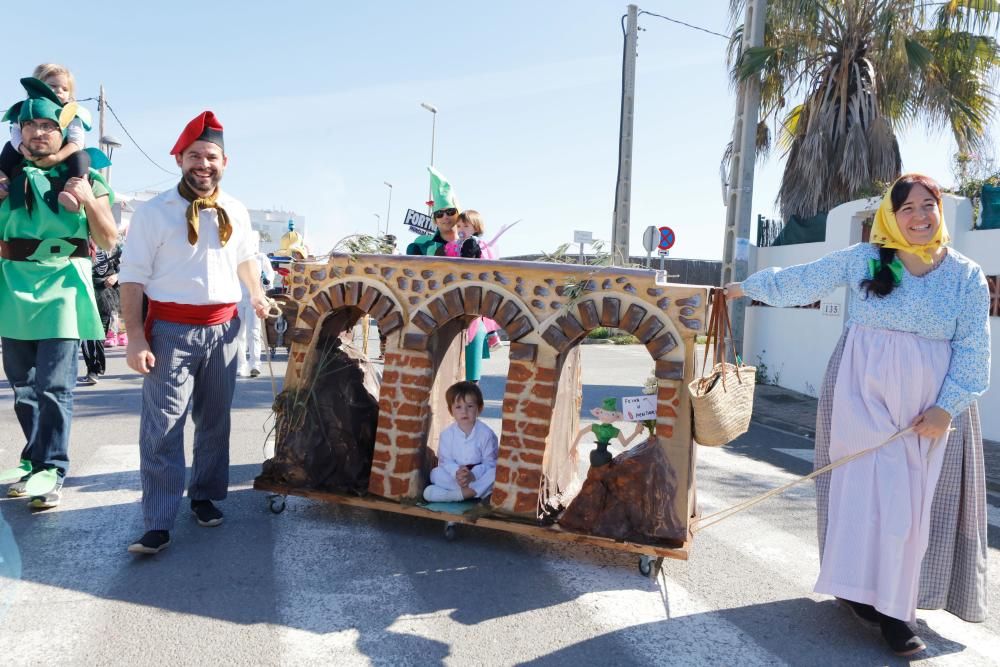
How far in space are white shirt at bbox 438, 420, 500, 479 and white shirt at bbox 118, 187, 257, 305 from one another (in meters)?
1.42

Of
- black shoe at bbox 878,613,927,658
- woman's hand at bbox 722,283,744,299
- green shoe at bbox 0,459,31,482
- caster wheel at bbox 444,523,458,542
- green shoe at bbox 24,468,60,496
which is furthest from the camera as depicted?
green shoe at bbox 0,459,31,482

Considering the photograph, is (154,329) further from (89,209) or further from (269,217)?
(269,217)

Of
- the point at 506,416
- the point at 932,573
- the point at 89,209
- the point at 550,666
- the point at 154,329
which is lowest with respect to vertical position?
the point at 550,666

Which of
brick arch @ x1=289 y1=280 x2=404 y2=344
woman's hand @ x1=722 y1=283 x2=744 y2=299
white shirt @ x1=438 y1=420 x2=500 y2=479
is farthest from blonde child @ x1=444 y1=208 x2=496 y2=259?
woman's hand @ x1=722 y1=283 x2=744 y2=299

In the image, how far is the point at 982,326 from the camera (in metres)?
3.14

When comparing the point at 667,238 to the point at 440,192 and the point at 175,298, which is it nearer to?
the point at 440,192

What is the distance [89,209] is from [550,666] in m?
3.45

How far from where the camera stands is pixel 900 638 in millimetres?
3086

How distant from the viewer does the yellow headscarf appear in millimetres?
3148

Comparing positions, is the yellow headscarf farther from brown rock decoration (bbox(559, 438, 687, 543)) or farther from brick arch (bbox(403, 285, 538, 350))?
brick arch (bbox(403, 285, 538, 350))

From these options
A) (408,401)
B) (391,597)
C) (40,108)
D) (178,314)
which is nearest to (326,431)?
(408,401)

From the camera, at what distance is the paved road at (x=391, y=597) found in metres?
2.94

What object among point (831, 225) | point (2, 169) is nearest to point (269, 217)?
point (831, 225)

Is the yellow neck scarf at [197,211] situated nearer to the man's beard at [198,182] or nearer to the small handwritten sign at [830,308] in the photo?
the man's beard at [198,182]
